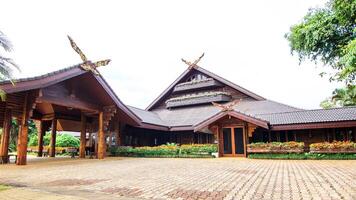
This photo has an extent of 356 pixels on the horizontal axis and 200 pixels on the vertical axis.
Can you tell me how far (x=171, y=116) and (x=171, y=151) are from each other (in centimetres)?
761

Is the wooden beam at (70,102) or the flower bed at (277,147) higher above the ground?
the wooden beam at (70,102)

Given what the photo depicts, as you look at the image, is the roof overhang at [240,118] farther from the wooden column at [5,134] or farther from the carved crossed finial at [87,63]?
the wooden column at [5,134]

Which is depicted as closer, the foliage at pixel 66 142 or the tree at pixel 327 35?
the tree at pixel 327 35

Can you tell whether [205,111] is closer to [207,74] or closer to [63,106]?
[207,74]

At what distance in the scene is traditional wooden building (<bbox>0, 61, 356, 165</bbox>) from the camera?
467 inches

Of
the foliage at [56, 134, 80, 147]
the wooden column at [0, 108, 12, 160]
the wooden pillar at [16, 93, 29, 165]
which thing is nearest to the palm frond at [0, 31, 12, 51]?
the wooden pillar at [16, 93, 29, 165]

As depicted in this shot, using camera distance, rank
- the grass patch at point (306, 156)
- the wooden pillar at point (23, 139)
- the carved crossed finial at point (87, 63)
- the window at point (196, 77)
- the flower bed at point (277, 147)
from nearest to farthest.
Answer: the wooden pillar at point (23, 139) → the carved crossed finial at point (87, 63) → the grass patch at point (306, 156) → the flower bed at point (277, 147) → the window at point (196, 77)

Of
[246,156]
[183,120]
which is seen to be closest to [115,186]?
[246,156]

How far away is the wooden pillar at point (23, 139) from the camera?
11039 millimetres

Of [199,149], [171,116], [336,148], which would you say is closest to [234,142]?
[199,149]

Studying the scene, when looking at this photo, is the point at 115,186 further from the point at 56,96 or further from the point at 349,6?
the point at 349,6

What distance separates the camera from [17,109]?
1166 centimetres

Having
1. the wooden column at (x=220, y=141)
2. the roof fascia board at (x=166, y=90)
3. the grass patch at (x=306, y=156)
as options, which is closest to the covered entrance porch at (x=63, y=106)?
the wooden column at (x=220, y=141)

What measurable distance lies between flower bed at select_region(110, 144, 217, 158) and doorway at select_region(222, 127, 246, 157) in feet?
3.64
